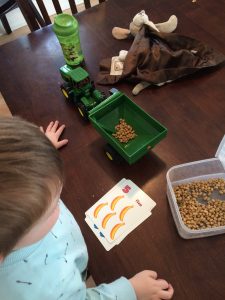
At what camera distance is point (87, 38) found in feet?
3.37

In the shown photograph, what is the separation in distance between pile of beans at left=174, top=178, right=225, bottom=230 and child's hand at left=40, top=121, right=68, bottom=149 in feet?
1.14

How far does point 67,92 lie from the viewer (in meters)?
0.85

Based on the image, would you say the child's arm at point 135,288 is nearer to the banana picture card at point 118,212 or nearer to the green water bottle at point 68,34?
the banana picture card at point 118,212

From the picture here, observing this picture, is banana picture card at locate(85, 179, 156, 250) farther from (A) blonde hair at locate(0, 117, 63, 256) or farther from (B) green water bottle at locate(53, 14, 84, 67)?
(B) green water bottle at locate(53, 14, 84, 67)

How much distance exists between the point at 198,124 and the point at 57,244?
0.50 m

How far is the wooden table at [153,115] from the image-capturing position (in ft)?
1.93

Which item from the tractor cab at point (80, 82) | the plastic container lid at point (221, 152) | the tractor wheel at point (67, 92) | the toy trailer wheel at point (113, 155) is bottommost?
the plastic container lid at point (221, 152)

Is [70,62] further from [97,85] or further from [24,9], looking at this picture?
[24,9]

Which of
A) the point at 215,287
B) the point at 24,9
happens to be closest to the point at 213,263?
the point at 215,287

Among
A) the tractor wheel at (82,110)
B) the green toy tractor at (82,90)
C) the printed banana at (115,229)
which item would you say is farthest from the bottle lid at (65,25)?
the printed banana at (115,229)

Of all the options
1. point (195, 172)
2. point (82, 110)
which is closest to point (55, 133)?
point (82, 110)

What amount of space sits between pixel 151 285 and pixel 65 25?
741 mm

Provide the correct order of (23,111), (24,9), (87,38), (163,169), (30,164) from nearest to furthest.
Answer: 1. (30,164)
2. (163,169)
3. (23,111)
4. (87,38)
5. (24,9)

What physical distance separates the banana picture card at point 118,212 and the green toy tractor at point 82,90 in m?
0.25
